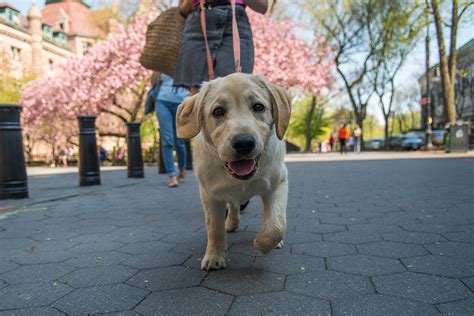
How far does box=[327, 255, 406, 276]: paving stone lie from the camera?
7.48ft

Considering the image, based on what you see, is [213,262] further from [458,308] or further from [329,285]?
[458,308]

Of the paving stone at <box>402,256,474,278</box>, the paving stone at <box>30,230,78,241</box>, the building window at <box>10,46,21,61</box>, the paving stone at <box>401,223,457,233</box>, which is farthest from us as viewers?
the building window at <box>10,46,21,61</box>

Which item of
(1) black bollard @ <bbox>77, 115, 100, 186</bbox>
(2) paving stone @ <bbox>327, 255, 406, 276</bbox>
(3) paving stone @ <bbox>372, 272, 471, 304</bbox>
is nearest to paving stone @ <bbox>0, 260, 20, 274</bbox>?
(2) paving stone @ <bbox>327, 255, 406, 276</bbox>

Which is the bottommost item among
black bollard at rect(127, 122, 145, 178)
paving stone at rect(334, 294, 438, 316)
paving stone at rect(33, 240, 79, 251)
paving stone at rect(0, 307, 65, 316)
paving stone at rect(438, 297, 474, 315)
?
paving stone at rect(334, 294, 438, 316)

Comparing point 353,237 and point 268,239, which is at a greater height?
point 268,239

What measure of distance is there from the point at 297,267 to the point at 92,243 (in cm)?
180

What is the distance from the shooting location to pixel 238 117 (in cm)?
226

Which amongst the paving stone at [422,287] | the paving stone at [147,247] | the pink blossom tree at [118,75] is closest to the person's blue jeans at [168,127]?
the paving stone at [147,247]

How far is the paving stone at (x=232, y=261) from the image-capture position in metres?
Answer: 2.46

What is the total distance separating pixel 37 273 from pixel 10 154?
4162mm

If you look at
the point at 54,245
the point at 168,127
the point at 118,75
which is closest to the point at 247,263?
the point at 54,245

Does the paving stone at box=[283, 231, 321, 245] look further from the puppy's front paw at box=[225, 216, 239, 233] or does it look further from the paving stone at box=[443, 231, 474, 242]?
the paving stone at box=[443, 231, 474, 242]

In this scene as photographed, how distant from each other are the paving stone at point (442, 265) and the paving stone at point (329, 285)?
0.42m

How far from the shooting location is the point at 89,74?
20891 millimetres
